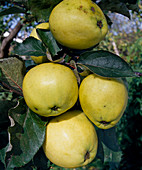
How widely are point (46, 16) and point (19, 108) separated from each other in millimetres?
350

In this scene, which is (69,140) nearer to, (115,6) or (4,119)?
(4,119)

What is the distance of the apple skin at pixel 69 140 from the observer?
25.5 inches

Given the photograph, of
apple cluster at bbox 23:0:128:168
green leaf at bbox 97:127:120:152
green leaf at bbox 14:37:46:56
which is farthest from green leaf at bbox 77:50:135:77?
green leaf at bbox 97:127:120:152

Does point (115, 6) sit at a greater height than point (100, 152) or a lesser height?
greater

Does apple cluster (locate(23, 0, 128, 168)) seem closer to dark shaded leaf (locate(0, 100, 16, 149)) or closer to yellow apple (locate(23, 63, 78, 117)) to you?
yellow apple (locate(23, 63, 78, 117))

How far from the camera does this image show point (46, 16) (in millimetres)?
699

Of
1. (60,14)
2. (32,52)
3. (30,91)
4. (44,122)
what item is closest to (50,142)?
(44,122)

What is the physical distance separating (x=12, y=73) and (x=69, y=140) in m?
0.31

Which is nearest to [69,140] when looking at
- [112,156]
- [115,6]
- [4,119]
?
[4,119]

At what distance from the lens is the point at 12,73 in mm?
669

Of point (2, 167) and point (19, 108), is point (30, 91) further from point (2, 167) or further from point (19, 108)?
point (2, 167)

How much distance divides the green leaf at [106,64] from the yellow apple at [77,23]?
0.05 m

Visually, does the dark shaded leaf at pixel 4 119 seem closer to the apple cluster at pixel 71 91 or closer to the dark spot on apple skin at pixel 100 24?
the apple cluster at pixel 71 91

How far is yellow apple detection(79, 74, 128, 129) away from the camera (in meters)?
0.60
